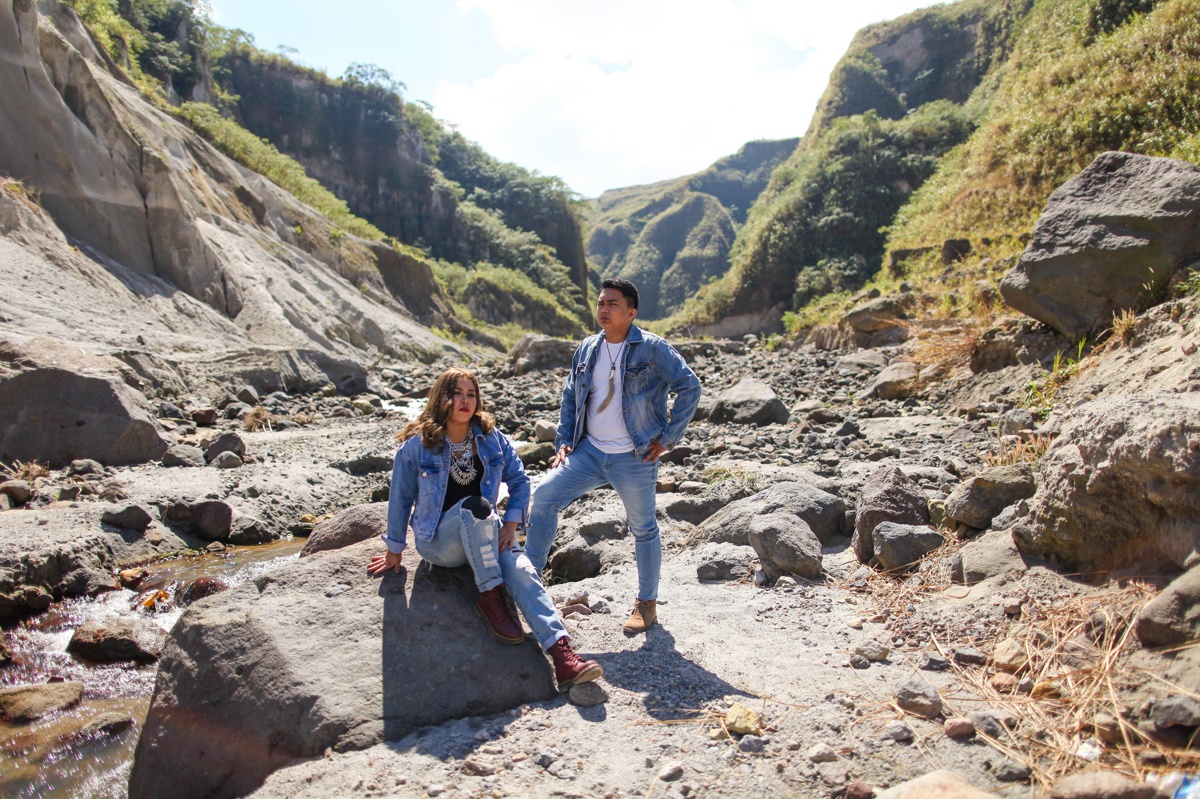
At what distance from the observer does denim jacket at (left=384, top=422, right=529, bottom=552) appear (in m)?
3.33

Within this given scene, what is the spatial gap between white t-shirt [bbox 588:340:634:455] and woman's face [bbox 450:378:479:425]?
67cm

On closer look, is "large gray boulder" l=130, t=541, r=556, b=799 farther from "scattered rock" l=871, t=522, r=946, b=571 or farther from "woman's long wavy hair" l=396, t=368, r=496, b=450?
"scattered rock" l=871, t=522, r=946, b=571

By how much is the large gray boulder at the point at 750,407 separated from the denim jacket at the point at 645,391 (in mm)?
5584

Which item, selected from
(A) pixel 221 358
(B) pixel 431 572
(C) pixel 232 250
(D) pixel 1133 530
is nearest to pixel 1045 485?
(D) pixel 1133 530

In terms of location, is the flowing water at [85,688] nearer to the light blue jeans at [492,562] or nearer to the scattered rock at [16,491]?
the scattered rock at [16,491]

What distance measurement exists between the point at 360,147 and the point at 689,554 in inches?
2192

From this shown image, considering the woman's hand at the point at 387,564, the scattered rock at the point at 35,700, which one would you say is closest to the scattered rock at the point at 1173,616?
the woman's hand at the point at 387,564

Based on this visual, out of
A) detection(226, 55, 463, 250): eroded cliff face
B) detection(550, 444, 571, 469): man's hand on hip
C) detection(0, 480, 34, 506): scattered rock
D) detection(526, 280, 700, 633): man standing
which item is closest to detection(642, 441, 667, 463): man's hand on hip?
detection(526, 280, 700, 633): man standing

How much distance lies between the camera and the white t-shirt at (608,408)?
370 cm

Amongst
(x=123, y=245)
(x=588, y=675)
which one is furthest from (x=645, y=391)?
(x=123, y=245)

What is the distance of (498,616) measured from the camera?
10.6 feet

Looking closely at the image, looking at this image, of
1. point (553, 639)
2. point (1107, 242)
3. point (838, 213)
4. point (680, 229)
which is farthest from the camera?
point (680, 229)

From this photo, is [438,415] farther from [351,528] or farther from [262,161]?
[262,161]

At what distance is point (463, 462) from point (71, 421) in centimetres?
625
